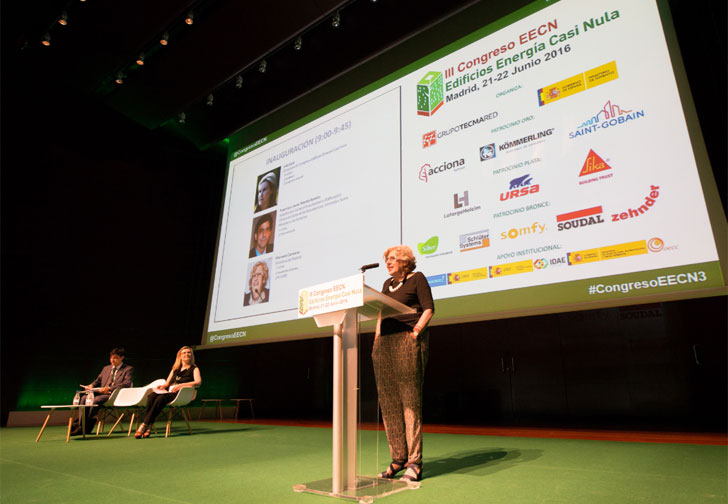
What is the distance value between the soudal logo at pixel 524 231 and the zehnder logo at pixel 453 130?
107 centimetres

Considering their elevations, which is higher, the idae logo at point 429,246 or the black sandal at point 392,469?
the idae logo at point 429,246

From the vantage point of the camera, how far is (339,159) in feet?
16.3

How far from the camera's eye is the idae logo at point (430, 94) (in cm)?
438

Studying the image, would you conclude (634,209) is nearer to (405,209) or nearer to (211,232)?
(405,209)

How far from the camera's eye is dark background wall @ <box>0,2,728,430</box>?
5.59 m

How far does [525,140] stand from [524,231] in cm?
78

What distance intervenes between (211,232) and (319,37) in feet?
13.2

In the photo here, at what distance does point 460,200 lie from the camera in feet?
12.7

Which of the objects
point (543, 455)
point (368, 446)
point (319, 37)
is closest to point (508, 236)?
point (543, 455)

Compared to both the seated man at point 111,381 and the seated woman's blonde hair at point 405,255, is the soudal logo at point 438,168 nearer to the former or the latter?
the seated woman's blonde hair at point 405,255

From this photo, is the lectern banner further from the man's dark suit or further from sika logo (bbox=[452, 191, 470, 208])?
the man's dark suit

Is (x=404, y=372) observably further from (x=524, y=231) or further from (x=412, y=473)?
(x=524, y=231)

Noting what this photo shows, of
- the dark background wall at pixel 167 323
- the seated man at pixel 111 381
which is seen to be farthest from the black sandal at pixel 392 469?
the dark background wall at pixel 167 323

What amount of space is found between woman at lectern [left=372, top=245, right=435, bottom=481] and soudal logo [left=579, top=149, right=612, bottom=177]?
67.3 inches
